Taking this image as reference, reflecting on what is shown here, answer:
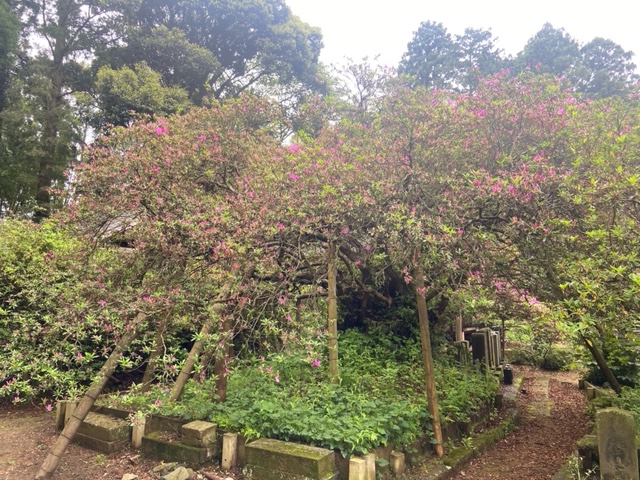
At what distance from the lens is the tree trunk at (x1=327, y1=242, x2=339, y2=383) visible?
4805 mm

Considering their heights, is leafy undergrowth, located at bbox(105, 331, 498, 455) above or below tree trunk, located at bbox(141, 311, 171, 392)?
below

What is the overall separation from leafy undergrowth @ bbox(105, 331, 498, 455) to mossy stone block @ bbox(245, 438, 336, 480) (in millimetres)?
153

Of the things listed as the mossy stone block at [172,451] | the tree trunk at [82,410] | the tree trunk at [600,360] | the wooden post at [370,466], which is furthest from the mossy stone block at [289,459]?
the tree trunk at [600,360]

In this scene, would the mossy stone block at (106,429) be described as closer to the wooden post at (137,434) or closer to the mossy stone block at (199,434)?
the wooden post at (137,434)

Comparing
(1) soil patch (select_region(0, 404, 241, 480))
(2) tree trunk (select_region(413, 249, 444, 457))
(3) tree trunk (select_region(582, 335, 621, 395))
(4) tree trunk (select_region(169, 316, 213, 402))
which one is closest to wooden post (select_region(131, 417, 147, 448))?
(1) soil patch (select_region(0, 404, 241, 480))

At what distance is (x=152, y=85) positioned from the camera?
15023 millimetres

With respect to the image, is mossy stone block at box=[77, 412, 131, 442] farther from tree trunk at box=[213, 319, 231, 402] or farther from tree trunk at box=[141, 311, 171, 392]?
tree trunk at box=[213, 319, 231, 402]

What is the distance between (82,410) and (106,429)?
650 millimetres

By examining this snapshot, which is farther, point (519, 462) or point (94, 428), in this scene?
point (519, 462)

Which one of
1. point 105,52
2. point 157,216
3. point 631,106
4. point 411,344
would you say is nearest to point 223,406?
point 157,216

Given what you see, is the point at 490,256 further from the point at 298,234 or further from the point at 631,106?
the point at 631,106

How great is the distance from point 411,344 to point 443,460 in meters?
2.33

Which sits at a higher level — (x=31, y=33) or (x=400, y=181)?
(x=31, y=33)

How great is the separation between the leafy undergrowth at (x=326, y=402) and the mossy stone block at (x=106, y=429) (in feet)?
0.93
